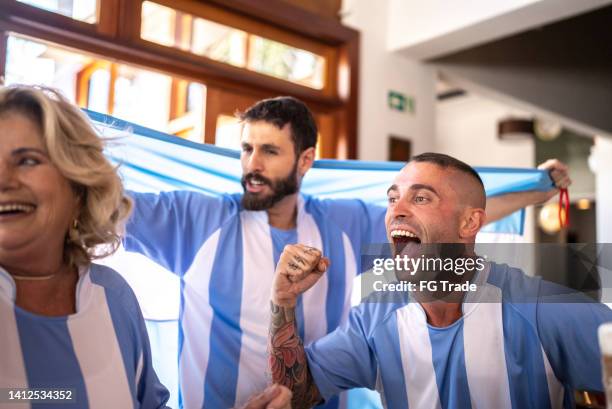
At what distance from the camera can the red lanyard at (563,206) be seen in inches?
91.7

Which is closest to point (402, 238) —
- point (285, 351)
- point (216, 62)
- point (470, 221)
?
point (470, 221)

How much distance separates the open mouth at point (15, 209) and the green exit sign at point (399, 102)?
11.1 feet

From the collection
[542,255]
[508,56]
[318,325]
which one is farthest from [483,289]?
[508,56]

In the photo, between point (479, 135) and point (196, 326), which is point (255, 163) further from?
point (479, 135)

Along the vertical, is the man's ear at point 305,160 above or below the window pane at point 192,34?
below

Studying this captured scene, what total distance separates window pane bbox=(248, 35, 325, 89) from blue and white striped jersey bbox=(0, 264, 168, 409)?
8.26ft

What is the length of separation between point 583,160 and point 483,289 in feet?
27.0

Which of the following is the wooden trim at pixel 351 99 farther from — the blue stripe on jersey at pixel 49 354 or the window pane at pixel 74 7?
the blue stripe on jersey at pixel 49 354

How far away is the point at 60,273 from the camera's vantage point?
1294mm

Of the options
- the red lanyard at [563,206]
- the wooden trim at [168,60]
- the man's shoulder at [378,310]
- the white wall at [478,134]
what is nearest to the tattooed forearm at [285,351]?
the man's shoulder at [378,310]

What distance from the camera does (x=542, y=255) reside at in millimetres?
1554

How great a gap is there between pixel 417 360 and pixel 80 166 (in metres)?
0.94

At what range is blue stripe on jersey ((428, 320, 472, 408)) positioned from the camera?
58.6 inches

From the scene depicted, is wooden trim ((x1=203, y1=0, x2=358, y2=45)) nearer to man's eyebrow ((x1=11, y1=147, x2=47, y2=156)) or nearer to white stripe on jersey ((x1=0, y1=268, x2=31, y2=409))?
man's eyebrow ((x1=11, y1=147, x2=47, y2=156))
